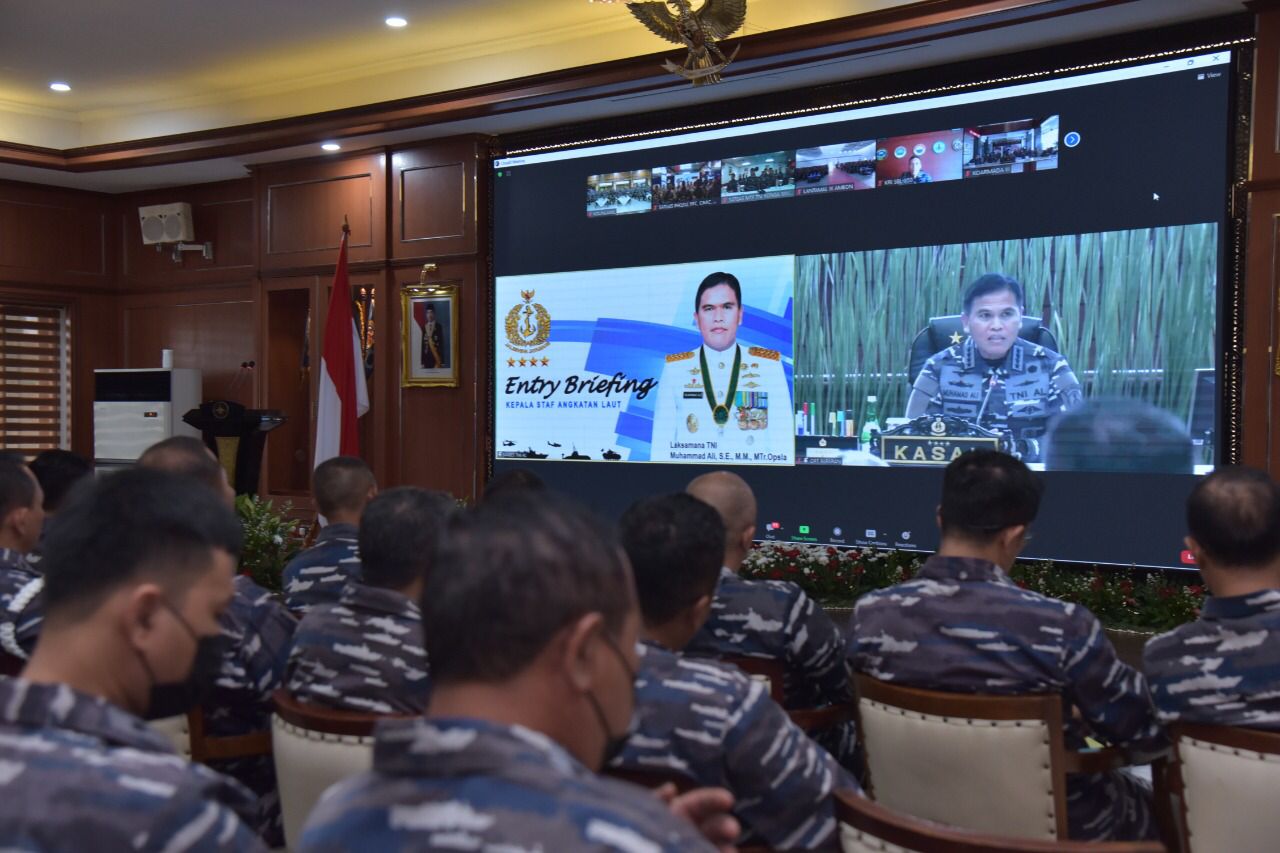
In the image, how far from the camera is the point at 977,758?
6.63 feet

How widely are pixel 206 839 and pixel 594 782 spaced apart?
36 centimetres

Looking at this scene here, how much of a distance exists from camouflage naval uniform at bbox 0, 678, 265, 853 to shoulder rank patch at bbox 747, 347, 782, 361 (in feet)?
15.9

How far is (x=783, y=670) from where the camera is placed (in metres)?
2.38

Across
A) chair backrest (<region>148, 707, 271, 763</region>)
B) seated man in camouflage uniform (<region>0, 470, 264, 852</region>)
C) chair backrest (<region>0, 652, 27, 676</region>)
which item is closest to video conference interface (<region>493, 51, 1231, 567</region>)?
chair backrest (<region>148, 707, 271, 763</region>)

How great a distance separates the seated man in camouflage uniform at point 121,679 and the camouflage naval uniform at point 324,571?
1.64 metres

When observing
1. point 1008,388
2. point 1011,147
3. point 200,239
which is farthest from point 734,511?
point 200,239

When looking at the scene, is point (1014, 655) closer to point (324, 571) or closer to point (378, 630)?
point (378, 630)

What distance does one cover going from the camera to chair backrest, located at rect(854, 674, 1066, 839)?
1.98 metres

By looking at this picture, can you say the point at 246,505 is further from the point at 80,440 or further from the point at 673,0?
the point at 80,440

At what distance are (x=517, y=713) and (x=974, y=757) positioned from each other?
4.36 feet

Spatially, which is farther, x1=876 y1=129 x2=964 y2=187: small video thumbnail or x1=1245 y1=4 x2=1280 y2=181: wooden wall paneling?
x1=876 y1=129 x2=964 y2=187: small video thumbnail

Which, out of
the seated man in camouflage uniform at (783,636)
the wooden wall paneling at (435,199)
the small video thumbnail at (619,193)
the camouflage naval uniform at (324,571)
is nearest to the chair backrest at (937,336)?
the small video thumbnail at (619,193)

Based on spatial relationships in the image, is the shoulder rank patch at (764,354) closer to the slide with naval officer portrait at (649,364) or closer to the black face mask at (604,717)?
the slide with naval officer portrait at (649,364)

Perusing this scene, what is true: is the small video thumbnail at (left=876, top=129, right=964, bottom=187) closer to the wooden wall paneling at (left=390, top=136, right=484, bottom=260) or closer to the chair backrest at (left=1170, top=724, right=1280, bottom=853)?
the wooden wall paneling at (left=390, top=136, right=484, bottom=260)
